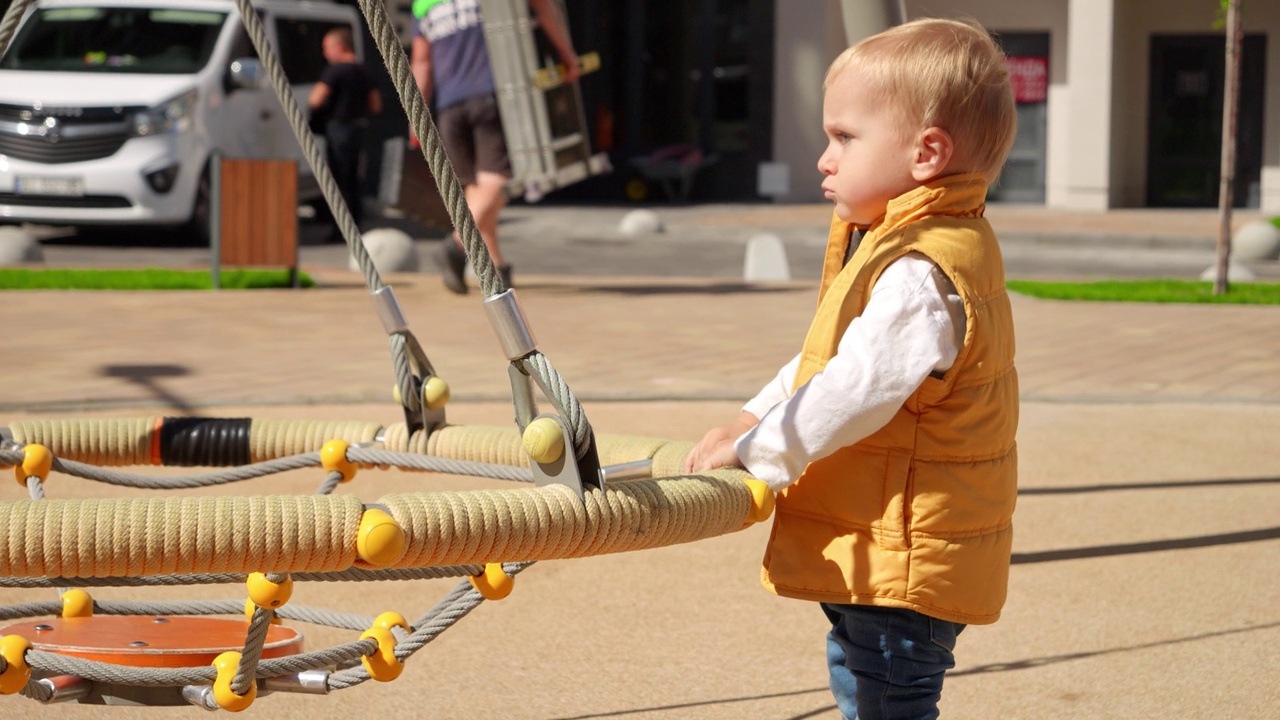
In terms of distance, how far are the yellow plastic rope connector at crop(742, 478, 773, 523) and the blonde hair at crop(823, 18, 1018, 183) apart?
0.53m

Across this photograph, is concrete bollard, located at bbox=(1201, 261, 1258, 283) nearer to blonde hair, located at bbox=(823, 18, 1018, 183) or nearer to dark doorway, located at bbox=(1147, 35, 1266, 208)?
blonde hair, located at bbox=(823, 18, 1018, 183)

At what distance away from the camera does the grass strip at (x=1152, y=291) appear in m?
10.3

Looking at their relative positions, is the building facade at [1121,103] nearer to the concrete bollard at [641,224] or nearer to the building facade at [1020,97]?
the building facade at [1020,97]

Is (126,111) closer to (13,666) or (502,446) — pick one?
(502,446)

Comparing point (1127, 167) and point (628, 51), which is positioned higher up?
point (628, 51)

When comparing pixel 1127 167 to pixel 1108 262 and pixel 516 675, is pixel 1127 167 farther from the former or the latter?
pixel 516 675

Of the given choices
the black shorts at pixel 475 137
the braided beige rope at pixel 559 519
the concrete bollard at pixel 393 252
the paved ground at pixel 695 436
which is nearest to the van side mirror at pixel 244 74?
the concrete bollard at pixel 393 252

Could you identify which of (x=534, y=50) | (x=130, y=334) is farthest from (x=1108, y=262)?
(x=130, y=334)

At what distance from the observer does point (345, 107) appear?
14.6 metres

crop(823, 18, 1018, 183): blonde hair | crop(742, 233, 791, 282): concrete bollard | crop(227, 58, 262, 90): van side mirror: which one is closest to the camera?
crop(823, 18, 1018, 183): blonde hair

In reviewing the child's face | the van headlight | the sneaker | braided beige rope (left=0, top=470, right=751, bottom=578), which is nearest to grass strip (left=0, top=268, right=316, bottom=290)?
the sneaker

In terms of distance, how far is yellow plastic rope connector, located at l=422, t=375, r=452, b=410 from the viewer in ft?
9.70

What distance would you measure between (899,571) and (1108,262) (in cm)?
1369

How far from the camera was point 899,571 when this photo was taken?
2176mm
